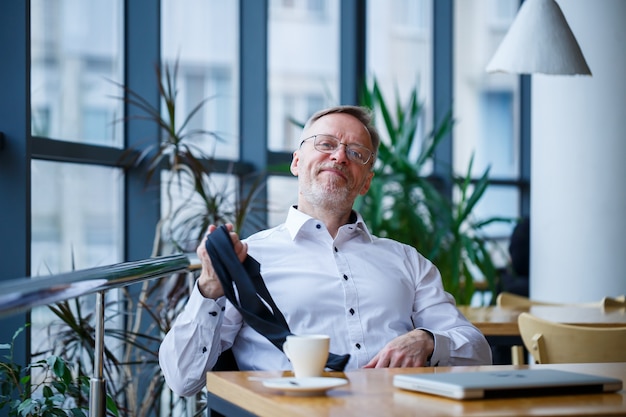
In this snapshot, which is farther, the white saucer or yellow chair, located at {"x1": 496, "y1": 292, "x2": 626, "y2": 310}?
yellow chair, located at {"x1": 496, "y1": 292, "x2": 626, "y2": 310}

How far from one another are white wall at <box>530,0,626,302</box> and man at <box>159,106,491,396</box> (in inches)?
105

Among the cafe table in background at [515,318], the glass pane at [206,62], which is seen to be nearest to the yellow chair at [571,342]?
the cafe table in background at [515,318]

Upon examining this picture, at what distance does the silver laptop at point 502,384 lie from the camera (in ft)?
5.12

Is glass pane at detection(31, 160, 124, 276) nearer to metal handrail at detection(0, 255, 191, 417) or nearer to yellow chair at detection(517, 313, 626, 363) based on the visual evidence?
metal handrail at detection(0, 255, 191, 417)

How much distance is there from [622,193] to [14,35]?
3.38 metres

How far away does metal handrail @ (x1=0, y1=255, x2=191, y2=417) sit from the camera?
1.47m

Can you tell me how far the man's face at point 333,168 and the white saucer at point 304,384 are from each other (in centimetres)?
110

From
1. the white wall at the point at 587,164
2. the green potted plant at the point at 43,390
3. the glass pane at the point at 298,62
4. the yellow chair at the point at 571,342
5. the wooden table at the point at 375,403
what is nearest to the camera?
the wooden table at the point at 375,403

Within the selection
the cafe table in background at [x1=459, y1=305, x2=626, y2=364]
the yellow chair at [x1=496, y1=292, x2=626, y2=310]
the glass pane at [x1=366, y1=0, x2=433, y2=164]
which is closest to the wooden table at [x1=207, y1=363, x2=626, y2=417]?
the cafe table in background at [x1=459, y1=305, x2=626, y2=364]

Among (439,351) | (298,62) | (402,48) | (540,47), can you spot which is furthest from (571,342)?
(402,48)

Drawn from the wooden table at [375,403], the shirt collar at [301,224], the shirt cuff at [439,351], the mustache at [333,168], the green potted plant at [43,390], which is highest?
the mustache at [333,168]

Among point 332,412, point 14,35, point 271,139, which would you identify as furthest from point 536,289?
point 332,412

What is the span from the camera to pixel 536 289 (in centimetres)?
559

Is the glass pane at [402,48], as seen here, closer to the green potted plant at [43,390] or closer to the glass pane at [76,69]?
the glass pane at [76,69]
